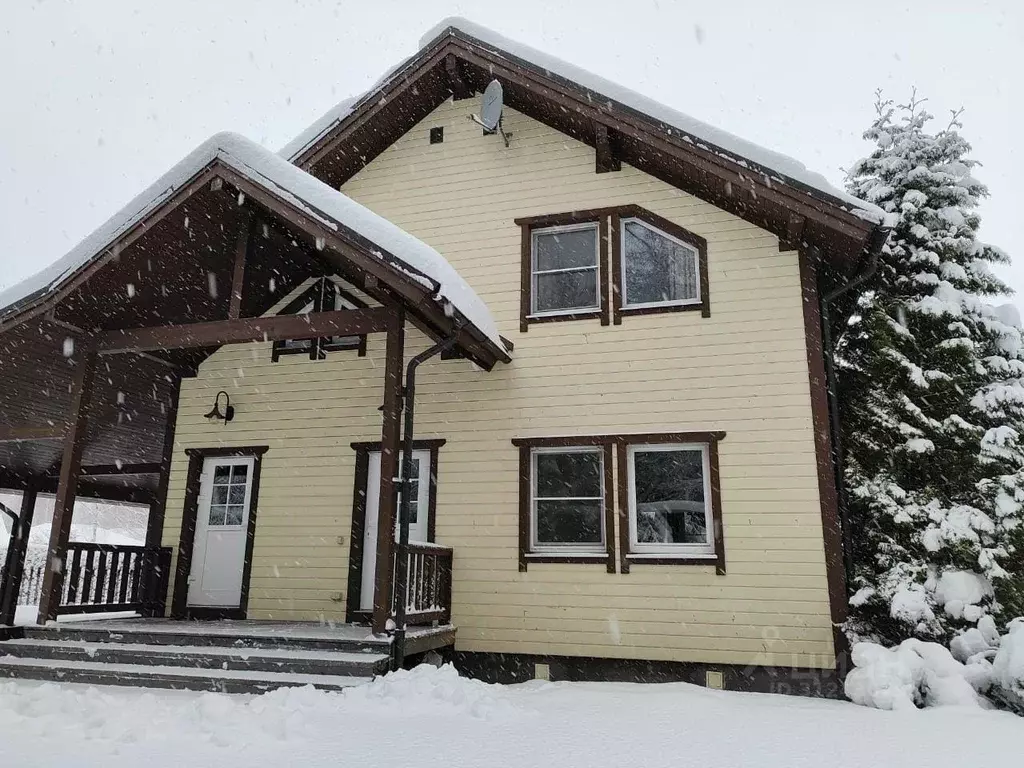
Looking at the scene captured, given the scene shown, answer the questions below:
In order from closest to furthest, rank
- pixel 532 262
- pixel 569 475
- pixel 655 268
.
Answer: pixel 569 475
pixel 655 268
pixel 532 262

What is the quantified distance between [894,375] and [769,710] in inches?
176

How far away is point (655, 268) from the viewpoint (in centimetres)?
873

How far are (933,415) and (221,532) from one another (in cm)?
849

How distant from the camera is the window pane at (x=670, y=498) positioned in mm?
7832

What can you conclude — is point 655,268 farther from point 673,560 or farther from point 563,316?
point 673,560

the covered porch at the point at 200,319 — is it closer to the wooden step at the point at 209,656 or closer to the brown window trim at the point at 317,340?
the brown window trim at the point at 317,340

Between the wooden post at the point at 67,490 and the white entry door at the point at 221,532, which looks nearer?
the wooden post at the point at 67,490

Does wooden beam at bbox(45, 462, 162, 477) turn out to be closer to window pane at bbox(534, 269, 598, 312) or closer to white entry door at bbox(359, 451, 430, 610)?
white entry door at bbox(359, 451, 430, 610)

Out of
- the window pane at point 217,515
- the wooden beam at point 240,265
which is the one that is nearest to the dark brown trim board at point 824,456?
the wooden beam at point 240,265

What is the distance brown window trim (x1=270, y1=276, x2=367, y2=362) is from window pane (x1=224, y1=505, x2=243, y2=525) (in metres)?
1.90

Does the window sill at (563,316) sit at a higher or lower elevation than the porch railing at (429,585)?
higher

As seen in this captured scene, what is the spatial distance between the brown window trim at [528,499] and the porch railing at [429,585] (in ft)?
2.74

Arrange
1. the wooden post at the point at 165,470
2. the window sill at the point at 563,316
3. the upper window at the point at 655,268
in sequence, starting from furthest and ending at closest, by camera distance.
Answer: the wooden post at the point at 165,470
the window sill at the point at 563,316
the upper window at the point at 655,268

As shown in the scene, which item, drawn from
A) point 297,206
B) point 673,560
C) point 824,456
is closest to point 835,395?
point 824,456
